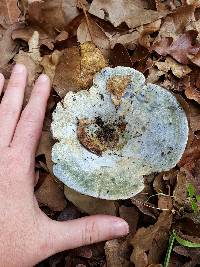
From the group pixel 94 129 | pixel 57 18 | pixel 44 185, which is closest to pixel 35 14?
pixel 57 18

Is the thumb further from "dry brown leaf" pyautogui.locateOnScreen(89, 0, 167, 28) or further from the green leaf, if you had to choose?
"dry brown leaf" pyautogui.locateOnScreen(89, 0, 167, 28)

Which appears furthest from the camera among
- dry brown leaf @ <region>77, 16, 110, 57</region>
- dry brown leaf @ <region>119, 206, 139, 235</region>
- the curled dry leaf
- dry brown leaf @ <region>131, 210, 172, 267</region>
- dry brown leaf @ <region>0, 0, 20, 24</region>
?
dry brown leaf @ <region>0, 0, 20, 24</region>

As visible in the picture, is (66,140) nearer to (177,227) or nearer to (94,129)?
(94,129)

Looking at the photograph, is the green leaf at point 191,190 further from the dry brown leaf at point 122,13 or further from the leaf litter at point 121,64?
the dry brown leaf at point 122,13

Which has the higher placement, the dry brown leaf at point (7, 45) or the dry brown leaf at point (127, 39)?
the dry brown leaf at point (127, 39)

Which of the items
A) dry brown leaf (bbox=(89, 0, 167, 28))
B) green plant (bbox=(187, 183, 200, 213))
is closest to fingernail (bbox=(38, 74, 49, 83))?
dry brown leaf (bbox=(89, 0, 167, 28))

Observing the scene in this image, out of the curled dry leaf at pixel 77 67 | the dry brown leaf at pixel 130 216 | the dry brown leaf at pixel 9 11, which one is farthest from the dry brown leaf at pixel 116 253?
the dry brown leaf at pixel 9 11
